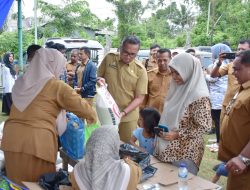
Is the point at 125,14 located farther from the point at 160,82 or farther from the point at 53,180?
the point at 53,180

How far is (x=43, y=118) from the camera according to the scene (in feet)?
8.18

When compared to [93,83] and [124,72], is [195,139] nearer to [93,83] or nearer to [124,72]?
[124,72]

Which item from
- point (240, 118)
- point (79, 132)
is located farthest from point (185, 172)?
point (79, 132)

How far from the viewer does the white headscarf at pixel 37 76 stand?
248 cm

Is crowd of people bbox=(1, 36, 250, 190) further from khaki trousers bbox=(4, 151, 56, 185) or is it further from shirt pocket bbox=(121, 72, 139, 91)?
shirt pocket bbox=(121, 72, 139, 91)

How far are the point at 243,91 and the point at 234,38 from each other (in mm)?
18919

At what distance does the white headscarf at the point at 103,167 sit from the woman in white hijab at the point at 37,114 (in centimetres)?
52

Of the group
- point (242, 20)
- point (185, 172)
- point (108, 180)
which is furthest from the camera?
point (242, 20)

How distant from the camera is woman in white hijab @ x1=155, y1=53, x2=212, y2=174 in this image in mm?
2512

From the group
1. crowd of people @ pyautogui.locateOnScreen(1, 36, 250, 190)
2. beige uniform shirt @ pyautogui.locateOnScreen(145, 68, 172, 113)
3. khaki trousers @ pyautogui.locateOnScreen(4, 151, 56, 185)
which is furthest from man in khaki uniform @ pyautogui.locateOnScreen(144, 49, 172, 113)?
khaki trousers @ pyautogui.locateOnScreen(4, 151, 56, 185)

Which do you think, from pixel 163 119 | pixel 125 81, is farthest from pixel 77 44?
pixel 163 119

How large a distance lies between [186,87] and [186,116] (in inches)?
8.6

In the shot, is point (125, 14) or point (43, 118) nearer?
point (43, 118)

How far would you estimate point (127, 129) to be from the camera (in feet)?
11.9
